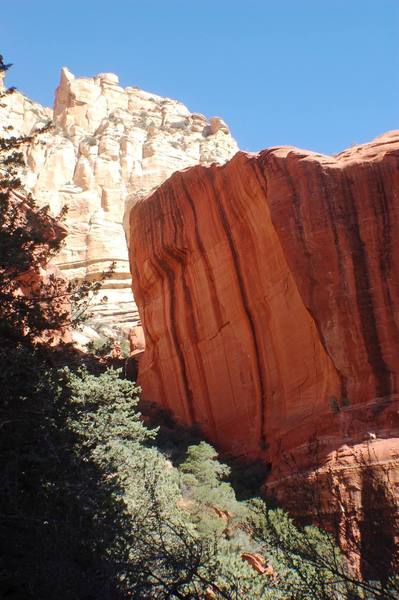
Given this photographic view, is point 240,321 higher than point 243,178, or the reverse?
point 243,178

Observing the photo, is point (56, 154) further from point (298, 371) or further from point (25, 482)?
point (25, 482)

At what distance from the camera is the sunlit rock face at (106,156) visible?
156 ft

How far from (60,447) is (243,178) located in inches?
468

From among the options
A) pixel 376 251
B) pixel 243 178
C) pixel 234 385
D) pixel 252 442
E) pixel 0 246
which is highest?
pixel 243 178

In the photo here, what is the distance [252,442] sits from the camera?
17359mm

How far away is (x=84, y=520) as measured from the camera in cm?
762

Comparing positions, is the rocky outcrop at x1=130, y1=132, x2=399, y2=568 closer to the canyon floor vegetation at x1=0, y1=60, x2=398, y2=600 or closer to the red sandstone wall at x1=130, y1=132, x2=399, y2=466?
the red sandstone wall at x1=130, y1=132, x2=399, y2=466

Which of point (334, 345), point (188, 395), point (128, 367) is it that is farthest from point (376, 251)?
point (128, 367)

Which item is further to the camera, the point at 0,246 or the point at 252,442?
the point at 252,442

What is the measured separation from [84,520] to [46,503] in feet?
1.68

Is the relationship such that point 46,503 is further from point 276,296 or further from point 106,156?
point 106,156

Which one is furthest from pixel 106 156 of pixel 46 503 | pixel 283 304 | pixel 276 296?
pixel 46 503

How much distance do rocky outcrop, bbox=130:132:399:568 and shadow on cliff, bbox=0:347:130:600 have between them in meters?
4.87

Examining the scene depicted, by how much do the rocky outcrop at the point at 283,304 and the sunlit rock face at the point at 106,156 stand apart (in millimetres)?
15698
